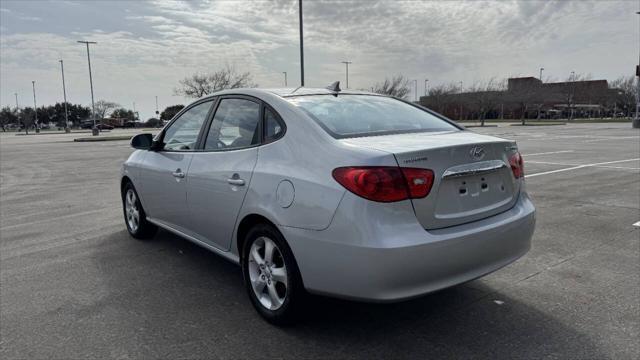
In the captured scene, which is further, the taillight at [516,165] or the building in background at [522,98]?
the building in background at [522,98]

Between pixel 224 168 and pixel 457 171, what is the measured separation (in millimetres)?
1723

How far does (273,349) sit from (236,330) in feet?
1.24

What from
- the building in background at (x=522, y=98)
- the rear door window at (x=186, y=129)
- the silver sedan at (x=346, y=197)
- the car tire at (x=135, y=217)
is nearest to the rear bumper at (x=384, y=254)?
the silver sedan at (x=346, y=197)

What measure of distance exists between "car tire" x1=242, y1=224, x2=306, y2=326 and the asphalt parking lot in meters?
0.11

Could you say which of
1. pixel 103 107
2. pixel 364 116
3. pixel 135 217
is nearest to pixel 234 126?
pixel 364 116

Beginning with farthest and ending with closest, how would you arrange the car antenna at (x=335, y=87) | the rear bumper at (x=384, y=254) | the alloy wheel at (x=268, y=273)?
1. the car antenna at (x=335, y=87)
2. the alloy wheel at (x=268, y=273)
3. the rear bumper at (x=384, y=254)

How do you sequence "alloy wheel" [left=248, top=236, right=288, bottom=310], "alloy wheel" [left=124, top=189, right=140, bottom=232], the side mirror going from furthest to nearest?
1. "alloy wheel" [left=124, top=189, right=140, bottom=232]
2. the side mirror
3. "alloy wheel" [left=248, top=236, right=288, bottom=310]

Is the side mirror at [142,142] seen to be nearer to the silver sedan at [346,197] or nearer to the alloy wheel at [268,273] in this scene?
the silver sedan at [346,197]

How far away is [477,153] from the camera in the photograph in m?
3.01

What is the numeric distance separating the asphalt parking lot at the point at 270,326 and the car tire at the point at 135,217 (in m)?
0.13

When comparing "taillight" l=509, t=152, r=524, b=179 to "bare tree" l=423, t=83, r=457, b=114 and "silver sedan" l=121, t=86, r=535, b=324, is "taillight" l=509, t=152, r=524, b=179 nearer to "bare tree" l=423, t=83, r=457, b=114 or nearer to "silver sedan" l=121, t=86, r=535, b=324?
"silver sedan" l=121, t=86, r=535, b=324

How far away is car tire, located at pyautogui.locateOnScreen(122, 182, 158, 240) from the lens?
5277mm

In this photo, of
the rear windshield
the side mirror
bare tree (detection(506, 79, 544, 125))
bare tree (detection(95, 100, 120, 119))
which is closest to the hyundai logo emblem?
the rear windshield

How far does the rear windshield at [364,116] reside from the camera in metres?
3.28
